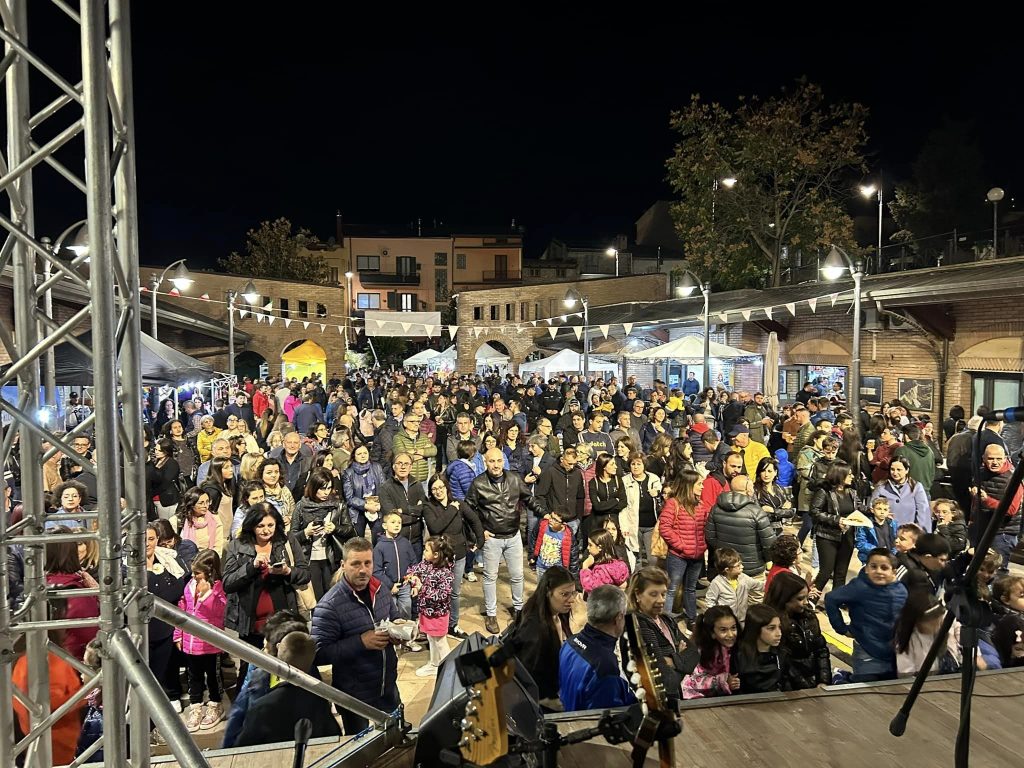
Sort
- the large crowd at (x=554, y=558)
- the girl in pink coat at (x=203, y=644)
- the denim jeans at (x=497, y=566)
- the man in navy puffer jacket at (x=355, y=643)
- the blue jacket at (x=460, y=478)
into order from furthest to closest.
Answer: the blue jacket at (x=460, y=478) < the denim jeans at (x=497, y=566) < the girl in pink coat at (x=203, y=644) < the man in navy puffer jacket at (x=355, y=643) < the large crowd at (x=554, y=558)

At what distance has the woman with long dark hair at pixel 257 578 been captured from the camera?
15.9ft

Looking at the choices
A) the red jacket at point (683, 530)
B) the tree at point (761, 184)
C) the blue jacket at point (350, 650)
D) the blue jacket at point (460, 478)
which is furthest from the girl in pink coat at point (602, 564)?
the tree at point (761, 184)

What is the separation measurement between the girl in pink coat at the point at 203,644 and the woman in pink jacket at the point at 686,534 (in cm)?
384

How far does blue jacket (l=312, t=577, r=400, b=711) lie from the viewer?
4.00 meters

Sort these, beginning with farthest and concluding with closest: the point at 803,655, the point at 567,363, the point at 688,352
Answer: the point at 567,363 → the point at 688,352 → the point at 803,655

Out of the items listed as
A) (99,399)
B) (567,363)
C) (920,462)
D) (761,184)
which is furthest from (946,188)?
(99,399)

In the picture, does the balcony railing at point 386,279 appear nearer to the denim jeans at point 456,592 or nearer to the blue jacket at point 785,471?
the blue jacket at point 785,471

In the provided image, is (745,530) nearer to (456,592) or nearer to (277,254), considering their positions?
(456,592)

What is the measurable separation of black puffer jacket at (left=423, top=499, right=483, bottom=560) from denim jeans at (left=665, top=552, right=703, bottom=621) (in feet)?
5.98

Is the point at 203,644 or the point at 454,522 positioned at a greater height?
the point at 454,522

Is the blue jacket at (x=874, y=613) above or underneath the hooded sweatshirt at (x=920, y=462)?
underneath

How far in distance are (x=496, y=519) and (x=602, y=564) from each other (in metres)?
1.32

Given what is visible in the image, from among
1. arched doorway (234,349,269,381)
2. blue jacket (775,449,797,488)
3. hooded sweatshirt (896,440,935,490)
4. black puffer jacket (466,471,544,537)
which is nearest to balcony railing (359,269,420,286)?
arched doorway (234,349,269,381)

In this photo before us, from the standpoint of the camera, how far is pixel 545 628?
3.96 m
